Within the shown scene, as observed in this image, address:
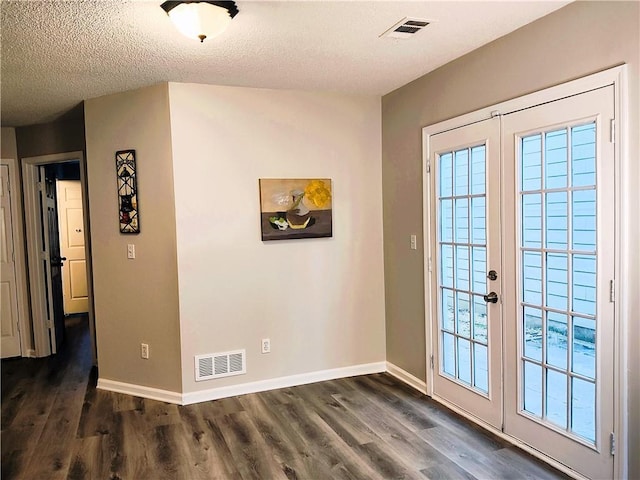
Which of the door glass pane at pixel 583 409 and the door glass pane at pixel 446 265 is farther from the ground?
the door glass pane at pixel 446 265

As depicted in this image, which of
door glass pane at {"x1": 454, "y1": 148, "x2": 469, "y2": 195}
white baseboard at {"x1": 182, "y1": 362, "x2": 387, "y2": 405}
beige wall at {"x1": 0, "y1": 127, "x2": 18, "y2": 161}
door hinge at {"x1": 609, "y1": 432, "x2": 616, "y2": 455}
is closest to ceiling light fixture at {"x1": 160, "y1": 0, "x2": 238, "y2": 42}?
door glass pane at {"x1": 454, "y1": 148, "x2": 469, "y2": 195}

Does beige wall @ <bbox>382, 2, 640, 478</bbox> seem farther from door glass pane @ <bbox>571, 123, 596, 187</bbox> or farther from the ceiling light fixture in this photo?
the ceiling light fixture

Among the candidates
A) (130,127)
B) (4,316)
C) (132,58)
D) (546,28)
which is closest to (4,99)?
(130,127)

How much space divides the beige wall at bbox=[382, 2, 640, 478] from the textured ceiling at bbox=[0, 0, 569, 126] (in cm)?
12

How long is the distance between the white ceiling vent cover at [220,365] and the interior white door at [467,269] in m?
1.52

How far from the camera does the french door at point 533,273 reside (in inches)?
90.0

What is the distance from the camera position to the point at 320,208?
3.95 metres

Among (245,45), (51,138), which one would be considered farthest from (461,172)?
(51,138)

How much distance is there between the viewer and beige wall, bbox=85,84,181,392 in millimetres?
3596

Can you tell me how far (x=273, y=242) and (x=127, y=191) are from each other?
123 cm

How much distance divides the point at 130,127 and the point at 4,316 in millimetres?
2834

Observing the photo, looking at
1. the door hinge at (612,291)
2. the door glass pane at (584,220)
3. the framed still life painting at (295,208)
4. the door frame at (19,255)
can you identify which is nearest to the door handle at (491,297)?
the door glass pane at (584,220)

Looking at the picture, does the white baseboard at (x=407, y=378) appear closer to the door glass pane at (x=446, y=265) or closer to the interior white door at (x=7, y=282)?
the door glass pane at (x=446, y=265)

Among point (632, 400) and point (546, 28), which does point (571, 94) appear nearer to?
point (546, 28)
